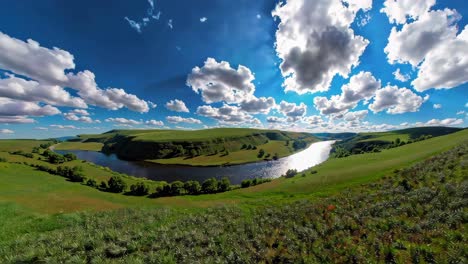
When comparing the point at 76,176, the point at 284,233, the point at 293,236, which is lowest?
the point at 76,176

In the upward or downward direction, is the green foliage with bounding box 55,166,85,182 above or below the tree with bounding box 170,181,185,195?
above

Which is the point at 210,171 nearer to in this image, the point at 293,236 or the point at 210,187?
the point at 210,187

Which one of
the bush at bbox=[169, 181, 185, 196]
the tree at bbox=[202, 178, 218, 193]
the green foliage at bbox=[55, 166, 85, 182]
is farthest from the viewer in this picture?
the green foliage at bbox=[55, 166, 85, 182]

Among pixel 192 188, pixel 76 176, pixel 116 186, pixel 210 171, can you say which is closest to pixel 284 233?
pixel 192 188

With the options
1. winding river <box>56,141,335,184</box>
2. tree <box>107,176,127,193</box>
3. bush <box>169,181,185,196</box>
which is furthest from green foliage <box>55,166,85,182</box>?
winding river <box>56,141,335,184</box>

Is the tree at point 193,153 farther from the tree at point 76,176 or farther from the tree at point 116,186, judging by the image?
the tree at point 116,186

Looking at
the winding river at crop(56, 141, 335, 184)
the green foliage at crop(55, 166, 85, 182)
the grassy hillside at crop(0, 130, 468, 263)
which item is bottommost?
the winding river at crop(56, 141, 335, 184)

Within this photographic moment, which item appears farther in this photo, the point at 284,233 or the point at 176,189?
the point at 176,189

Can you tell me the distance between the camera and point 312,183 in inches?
1234

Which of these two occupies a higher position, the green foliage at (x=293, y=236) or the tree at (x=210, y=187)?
the green foliage at (x=293, y=236)

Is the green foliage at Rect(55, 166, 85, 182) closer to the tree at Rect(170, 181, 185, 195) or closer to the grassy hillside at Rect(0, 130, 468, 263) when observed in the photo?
the tree at Rect(170, 181, 185, 195)

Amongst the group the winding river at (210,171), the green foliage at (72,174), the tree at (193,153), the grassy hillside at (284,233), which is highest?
the grassy hillside at (284,233)

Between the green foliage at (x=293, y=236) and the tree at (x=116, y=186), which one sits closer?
the green foliage at (x=293, y=236)

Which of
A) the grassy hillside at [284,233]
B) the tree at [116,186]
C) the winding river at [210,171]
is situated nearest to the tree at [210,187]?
the tree at [116,186]
